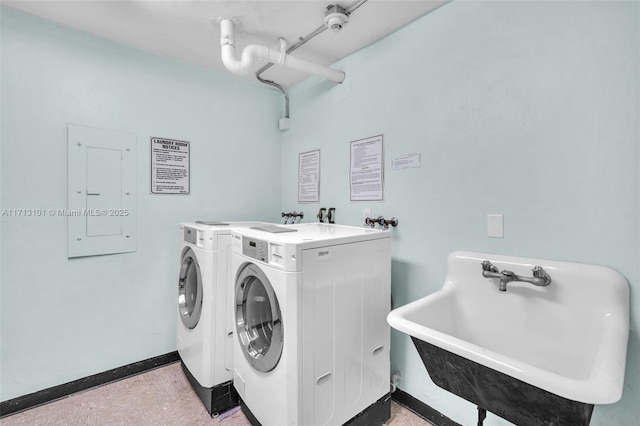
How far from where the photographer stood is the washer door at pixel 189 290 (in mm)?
1779

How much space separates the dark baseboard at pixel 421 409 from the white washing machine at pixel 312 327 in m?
0.20

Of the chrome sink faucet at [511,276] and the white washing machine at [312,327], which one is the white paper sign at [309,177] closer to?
the white washing machine at [312,327]

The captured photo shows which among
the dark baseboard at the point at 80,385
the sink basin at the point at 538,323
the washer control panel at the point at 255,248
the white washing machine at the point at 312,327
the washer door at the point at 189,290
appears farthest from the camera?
the washer door at the point at 189,290

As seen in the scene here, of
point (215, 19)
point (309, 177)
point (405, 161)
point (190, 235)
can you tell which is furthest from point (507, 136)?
point (190, 235)

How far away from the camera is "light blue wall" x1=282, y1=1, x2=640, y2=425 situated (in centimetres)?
107

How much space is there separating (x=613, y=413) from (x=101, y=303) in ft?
9.13

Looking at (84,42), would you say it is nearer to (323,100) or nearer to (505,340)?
(323,100)

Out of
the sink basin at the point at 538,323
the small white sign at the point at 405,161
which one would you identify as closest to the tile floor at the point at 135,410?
the sink basin at the point at 538,323

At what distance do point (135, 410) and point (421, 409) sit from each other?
1.71 m

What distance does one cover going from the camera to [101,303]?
→ 6.38ft

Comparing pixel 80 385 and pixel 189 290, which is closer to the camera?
pixel 80 385

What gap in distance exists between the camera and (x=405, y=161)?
1748mm

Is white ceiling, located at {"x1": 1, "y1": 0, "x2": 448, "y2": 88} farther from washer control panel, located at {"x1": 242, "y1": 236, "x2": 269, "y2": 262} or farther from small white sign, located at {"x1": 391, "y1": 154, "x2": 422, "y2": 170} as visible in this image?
washer control panel, located at {"x1": 242, "y1": 236, "x2": 269, "y2": 262}

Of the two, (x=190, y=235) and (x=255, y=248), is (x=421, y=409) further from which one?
(x=190, y=235)
